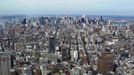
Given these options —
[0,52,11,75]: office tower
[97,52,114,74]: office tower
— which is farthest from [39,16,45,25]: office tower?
[0,52,11,75]: office tower

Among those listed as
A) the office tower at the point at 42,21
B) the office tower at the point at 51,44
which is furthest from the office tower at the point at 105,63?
the office tower at the point at 42,21

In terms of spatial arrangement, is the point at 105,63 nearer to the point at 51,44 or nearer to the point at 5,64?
the point at 51,44

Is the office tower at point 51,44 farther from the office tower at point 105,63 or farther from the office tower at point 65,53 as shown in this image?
the office tower at point 105,63

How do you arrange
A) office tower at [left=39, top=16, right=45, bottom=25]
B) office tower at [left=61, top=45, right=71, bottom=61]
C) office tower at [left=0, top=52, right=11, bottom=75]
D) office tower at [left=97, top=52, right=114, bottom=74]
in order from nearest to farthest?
office tower at [left=0, top=52, right=11, bottom=75]
office tower at [left=97, top=52, right=114, bottom=74]
office tower at [left=61, top=45, right=71, bottom=61]
office tower at [left=39, top=16, right=45, bottom=25]

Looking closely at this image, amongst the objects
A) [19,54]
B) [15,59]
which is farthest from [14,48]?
[15,59]

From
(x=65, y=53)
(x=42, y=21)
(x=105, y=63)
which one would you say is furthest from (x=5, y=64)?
(x=42, y=21)

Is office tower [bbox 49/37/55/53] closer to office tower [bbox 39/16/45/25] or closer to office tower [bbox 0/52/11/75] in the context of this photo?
office tower [bbox 39/16/45/25]
